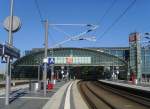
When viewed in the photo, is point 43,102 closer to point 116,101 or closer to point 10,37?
point 10,37

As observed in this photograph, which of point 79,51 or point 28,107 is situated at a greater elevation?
point 79,51

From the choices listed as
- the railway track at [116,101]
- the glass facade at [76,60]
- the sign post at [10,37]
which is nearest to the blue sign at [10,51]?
the sign post at [10,37]

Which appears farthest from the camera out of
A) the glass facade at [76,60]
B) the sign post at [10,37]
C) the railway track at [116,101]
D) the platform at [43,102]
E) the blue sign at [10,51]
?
the glass facade at [76,60]

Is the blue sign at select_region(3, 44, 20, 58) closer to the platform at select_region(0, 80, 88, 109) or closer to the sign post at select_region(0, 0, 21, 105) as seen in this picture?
the sign post at select_region(0, 0, 21, 105)

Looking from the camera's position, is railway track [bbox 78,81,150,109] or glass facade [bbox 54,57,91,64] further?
glass facade [bbox 54,57,91,64]

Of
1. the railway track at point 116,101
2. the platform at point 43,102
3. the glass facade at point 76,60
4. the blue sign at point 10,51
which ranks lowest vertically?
the railway track at point 116,101

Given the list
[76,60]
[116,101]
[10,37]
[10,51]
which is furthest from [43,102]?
[76,60]

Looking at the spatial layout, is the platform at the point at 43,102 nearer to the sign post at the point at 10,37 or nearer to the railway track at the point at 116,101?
the railway track at the point at 116,101

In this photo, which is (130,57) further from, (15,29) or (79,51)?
(15,29)

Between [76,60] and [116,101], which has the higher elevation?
[76,60]

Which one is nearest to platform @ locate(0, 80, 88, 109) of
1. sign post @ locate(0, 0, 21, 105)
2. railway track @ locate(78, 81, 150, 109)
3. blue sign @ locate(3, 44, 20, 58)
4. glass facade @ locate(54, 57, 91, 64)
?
railway track @ locate(78, 81, 150, 109)

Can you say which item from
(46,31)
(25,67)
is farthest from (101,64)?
(46,31)

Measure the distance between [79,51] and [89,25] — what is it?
139670 millimetres

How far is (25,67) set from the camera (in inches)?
7539
